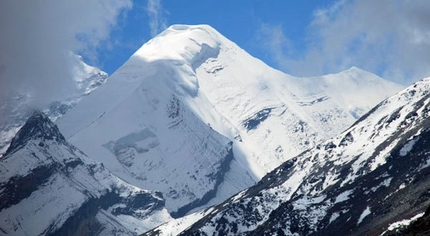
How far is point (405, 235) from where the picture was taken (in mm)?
156375

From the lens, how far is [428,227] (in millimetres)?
150750

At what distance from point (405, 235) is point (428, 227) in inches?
257
